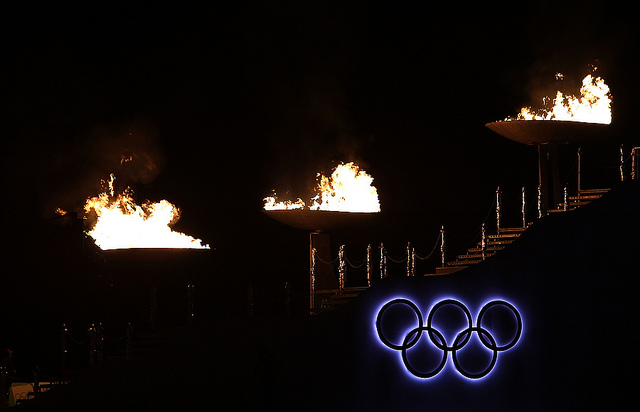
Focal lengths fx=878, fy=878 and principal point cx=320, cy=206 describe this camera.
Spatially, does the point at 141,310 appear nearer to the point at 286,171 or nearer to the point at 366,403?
the point at 286,171

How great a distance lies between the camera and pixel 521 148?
19375 millimetres

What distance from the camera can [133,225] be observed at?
18953 millimetres

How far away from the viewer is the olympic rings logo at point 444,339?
12.5 meters

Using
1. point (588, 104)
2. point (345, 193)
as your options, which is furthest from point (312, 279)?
A: point (588, 104)

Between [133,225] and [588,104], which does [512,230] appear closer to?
[588,104]

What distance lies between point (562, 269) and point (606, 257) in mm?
614

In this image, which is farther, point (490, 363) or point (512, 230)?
point (512, 230)

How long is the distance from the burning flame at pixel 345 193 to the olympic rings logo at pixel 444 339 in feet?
18.3

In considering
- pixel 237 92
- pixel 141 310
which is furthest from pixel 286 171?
pixel 141 310

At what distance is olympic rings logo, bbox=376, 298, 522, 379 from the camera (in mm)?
12477

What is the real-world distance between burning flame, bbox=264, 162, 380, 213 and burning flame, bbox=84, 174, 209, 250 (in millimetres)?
2156

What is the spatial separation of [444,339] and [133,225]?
8.64m

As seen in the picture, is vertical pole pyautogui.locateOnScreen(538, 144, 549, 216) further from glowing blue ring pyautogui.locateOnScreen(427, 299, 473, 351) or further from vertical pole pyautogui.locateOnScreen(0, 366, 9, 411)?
vertical pole pyautogui.locateOnScreen(0, 366, 9, 411)

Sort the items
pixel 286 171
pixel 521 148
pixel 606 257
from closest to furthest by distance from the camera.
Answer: pixel 606 257, pixel 521 148, pixel 286 171
